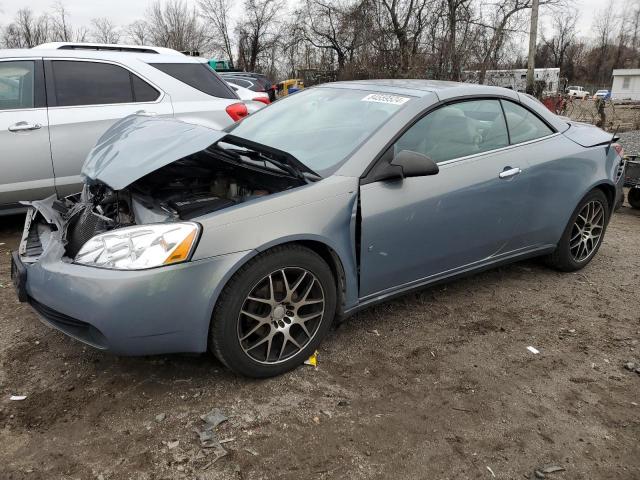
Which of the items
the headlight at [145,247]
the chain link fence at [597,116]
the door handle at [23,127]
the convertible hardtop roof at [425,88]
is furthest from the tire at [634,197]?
the door handle at [23,127]

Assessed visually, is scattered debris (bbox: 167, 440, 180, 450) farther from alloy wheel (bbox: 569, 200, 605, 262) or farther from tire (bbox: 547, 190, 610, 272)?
alloy wheel (bbox: 569, 200, 605, 262)

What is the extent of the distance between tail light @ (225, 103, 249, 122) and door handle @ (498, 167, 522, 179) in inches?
125

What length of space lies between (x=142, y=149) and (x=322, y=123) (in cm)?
118

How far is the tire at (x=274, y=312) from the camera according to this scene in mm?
2621

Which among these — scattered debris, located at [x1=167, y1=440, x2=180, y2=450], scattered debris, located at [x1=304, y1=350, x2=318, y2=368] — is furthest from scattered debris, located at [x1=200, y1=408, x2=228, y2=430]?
scattered debris, located at [x1=304, y1=350, x2=318, y2=368]

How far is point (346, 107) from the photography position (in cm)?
358

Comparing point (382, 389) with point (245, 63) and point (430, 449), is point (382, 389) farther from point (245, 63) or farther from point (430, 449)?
point (245, 63)

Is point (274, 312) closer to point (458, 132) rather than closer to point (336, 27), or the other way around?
point (458, 132)

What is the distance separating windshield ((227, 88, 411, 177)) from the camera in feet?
10.5

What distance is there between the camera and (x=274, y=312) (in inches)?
110

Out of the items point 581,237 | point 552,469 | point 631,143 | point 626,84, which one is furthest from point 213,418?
point 626,84

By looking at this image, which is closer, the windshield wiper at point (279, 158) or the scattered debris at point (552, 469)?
the scattered debris at point (552, 469)

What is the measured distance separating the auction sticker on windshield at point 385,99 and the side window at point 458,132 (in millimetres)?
184

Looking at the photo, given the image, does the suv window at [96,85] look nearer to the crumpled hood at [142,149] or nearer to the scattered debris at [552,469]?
the crumpled hood at [142,149]
